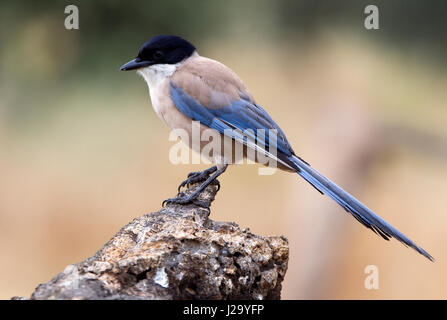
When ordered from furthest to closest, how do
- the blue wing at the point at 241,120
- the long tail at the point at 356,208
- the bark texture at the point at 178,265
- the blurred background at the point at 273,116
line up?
the blurred background at the point at 273,116 → the blue wing at the point at 241,120 → the long tail at the point at 356,208 → the bark texture at the point at 178,265

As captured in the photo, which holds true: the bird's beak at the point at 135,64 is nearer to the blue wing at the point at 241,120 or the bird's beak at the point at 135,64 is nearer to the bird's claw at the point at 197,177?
the blue wing at the point at 241,120

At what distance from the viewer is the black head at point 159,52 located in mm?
4121

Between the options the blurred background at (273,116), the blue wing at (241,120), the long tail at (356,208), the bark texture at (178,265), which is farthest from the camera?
the blurred background at (273,116)

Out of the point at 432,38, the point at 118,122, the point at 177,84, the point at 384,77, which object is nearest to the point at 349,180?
the point at 384,77

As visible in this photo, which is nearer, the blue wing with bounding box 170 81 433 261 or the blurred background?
the blue wing with bounding box 170 81 433 261

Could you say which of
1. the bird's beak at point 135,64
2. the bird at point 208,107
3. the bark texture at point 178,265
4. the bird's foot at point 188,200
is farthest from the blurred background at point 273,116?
the bark texture at point 178,265

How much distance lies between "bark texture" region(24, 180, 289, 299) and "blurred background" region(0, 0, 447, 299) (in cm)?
397

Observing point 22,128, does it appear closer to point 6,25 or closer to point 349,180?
point 6,25

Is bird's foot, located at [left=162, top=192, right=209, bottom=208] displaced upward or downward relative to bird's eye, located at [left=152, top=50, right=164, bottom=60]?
downward

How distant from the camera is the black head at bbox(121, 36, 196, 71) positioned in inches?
162

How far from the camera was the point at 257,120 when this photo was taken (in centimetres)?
395

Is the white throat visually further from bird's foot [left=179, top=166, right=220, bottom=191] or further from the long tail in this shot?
the long tail

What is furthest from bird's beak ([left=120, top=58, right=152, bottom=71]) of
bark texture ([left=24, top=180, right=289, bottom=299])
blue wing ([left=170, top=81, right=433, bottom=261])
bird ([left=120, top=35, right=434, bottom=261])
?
bark texture ([left=24, top=180, right=289, bottom=299])

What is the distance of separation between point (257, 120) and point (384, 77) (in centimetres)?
415
